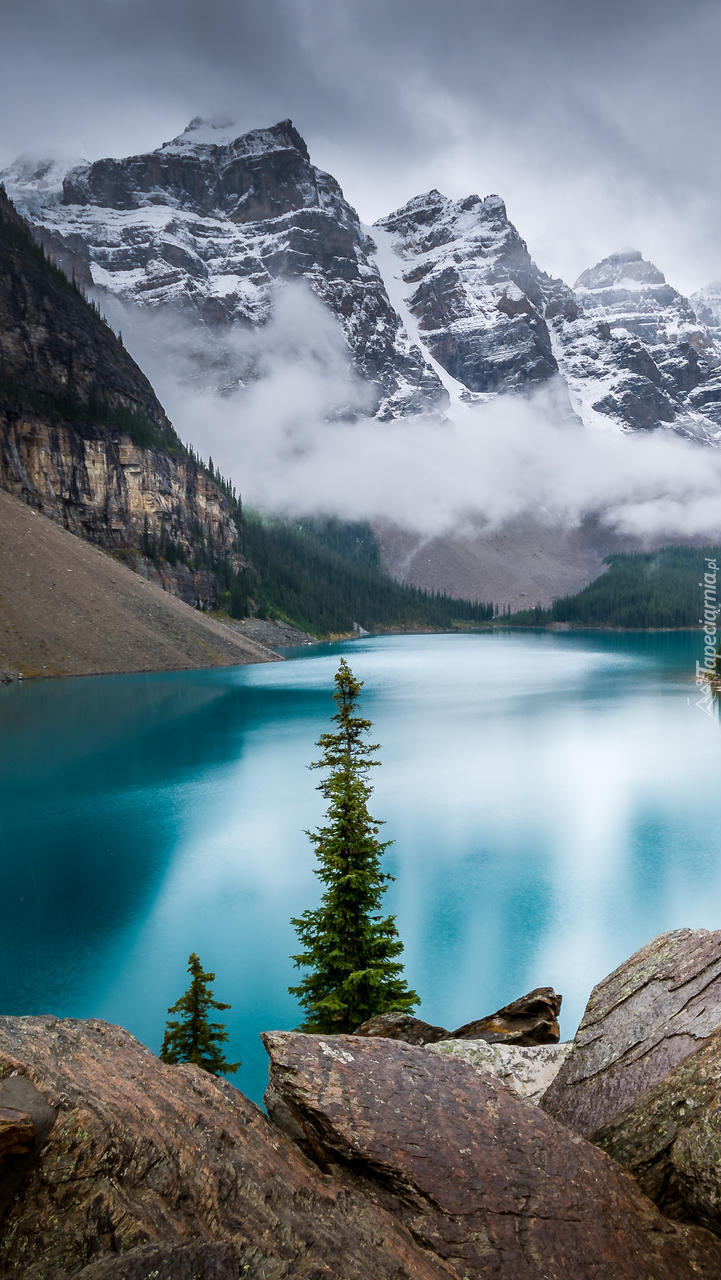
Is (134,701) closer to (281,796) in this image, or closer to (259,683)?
(259,683)

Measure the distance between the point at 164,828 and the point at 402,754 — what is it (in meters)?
15.9

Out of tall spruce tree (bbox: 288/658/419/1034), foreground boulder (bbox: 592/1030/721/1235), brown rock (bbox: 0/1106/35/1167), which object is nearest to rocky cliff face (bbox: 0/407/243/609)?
tall spruce tree (bbox: 288/658/419/1034)

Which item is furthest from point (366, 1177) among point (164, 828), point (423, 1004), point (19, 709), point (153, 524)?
point (153, 524)

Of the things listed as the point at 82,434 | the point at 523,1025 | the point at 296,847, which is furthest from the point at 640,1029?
the point at 82,434

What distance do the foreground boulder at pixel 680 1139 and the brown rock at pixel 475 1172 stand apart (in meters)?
0.15

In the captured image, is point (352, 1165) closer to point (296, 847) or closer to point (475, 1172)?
point (475, 1172)

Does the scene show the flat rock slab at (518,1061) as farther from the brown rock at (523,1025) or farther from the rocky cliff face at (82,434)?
the rocky cliff face at (82,434)

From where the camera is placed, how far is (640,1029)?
5.69 meters

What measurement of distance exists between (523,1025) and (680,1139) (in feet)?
17.6

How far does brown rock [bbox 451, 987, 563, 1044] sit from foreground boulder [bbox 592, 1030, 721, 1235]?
3.95 meters

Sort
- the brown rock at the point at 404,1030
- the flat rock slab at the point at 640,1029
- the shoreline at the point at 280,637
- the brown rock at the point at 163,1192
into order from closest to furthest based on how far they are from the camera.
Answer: the brown rock at the point at 163,1192
the flat rock slab at the point at 640,1029
the brown rock at the point at 404,1030
the shoreline at the point at 280,637

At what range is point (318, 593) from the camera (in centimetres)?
15350

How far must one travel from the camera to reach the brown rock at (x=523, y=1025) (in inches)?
341

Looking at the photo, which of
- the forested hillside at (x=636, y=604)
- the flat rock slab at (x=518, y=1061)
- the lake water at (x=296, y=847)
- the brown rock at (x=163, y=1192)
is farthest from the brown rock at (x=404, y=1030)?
the forested hillside at (x=636, y=604)
